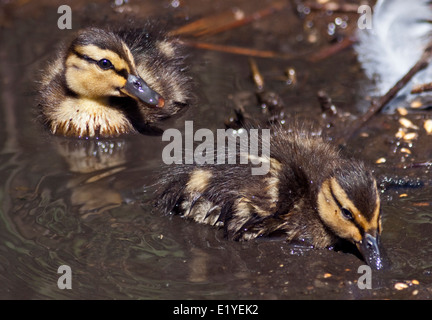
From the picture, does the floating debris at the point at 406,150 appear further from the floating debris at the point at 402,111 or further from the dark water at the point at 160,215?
the floating debris at the point at 402,111

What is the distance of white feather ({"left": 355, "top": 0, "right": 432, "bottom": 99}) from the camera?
495 centimetres

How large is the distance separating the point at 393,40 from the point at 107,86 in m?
2.15

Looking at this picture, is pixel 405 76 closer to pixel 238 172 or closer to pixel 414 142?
pixel 414 142

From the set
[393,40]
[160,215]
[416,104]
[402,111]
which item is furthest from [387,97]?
[160,215]

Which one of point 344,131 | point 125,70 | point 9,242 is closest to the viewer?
point 9,242

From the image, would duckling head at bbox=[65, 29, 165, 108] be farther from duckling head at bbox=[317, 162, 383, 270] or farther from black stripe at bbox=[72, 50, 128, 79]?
duckling head at bbox=[317, 162, 383, 270]

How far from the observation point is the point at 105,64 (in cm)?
382

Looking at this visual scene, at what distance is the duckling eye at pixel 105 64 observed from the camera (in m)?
3.80

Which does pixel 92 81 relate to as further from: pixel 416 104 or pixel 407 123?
pixel 416 104

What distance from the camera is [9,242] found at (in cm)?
343

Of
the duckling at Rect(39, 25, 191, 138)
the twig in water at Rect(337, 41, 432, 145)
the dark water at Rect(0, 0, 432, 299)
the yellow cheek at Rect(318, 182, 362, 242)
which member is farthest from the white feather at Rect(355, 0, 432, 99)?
the yellow cheek at Rect(318, 182, 362, 242)
